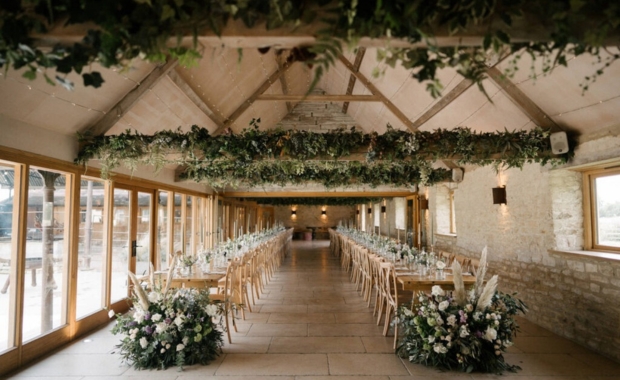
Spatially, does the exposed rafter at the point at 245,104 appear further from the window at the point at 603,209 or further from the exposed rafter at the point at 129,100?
the window at the point at 603,209

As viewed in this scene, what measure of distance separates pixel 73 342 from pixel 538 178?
255 inches

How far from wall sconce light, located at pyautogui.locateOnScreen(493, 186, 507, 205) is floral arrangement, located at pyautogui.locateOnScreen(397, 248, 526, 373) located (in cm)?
281

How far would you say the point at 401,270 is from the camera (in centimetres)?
586

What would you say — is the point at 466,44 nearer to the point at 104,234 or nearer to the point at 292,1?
the point at 292,1

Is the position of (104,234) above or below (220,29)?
below

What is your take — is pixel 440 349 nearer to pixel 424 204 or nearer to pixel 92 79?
pixel 92 79

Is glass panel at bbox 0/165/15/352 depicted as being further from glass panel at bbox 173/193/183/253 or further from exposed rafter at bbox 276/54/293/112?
glass panel at bbox 173/193/183/253

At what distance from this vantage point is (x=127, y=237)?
6543 mm

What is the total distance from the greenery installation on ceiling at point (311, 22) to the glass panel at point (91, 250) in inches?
162

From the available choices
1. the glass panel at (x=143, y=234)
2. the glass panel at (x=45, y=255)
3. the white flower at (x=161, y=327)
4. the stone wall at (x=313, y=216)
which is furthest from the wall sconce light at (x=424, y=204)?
the stone wall at (x=313, y=216)

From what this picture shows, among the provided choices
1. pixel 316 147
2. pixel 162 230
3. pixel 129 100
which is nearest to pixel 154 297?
pixel 129 100

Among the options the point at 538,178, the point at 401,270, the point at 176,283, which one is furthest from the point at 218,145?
the point at 538,178

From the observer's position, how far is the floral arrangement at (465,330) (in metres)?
3.88

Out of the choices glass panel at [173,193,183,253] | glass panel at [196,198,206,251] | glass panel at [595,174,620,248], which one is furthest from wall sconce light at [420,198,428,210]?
glass panel at [173,193,183,253]
